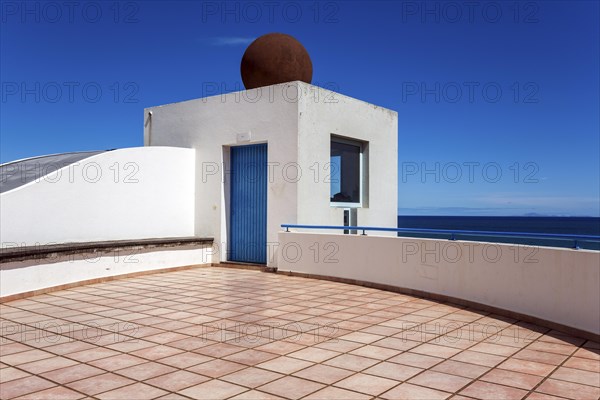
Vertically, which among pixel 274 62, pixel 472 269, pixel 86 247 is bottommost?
pixel 472 269

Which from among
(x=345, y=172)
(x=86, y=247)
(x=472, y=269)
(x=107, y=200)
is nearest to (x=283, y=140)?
(x=345, y=172)

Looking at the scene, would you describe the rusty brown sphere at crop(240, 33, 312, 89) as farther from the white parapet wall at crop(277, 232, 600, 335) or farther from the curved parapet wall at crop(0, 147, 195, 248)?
the white parapet wall at crop(277, 232, 600, 335)

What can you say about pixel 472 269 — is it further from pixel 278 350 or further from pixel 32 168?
pixel 32 168

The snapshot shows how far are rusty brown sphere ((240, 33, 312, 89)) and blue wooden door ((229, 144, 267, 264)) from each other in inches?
66.1

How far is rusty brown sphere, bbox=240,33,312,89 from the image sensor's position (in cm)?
1128

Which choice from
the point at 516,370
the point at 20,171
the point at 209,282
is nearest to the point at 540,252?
the point at 516,370

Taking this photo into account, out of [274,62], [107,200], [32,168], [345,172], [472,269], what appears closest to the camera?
[472,269]

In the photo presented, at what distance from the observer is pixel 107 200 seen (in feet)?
31.9

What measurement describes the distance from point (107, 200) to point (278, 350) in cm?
625

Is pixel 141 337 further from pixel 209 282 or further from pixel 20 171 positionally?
pixel 20 171

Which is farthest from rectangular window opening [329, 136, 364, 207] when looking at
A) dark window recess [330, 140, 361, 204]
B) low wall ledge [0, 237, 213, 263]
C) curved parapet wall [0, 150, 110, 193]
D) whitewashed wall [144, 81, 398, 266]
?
curved parapet wall [0, 150, 110, 193]

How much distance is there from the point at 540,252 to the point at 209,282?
562 centimetres

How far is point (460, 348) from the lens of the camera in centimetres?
495

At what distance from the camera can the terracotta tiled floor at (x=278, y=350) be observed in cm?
381
